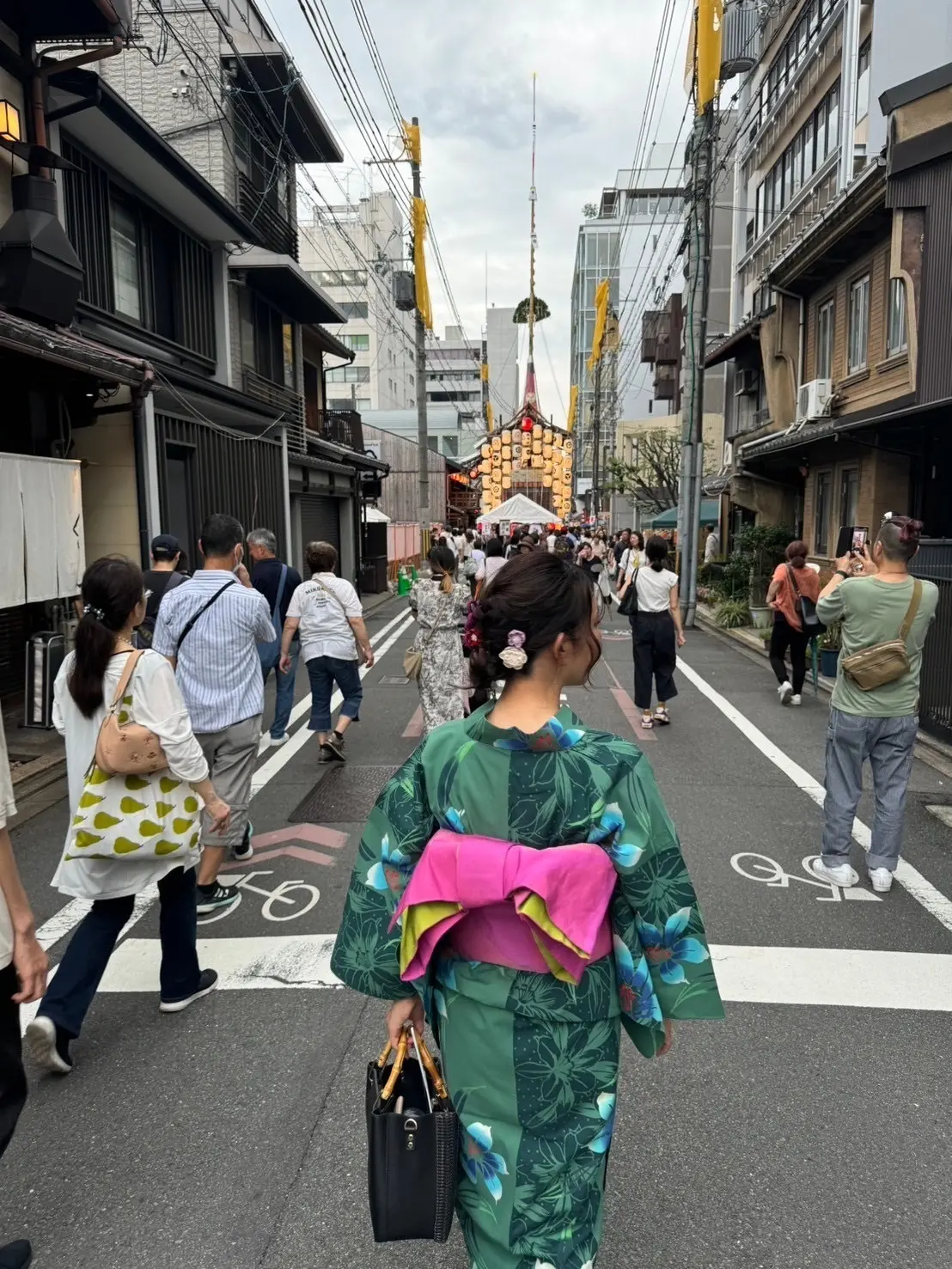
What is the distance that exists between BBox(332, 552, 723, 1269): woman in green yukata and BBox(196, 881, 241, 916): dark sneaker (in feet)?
9.68

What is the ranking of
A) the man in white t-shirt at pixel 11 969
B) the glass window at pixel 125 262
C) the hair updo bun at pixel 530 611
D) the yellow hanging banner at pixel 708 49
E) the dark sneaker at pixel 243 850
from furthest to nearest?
the yellow hanging banner at pixel 708 49
the glass window at pixel 125 262
the dark sneaker at pixel 243 850
the man in white t-shirt at pixel 11 969
the hair updo bun at pixel 530 611

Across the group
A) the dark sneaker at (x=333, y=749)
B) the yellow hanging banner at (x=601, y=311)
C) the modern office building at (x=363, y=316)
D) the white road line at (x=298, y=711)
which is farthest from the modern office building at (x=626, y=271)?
the dark sneaker at (x=333, y=749)

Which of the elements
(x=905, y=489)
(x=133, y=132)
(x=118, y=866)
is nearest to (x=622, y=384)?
(x=905, y=489)

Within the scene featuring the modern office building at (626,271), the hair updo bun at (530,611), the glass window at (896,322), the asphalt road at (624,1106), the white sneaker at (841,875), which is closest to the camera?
the hair updo bun at (530,611)

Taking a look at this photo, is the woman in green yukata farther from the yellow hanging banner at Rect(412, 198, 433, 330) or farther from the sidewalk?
the yellow hanging banner at Rect(412, 198, 433, 330)

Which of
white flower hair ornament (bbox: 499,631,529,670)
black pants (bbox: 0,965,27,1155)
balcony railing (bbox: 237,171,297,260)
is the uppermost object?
balcony railing (bbox: 237,171,297,260)

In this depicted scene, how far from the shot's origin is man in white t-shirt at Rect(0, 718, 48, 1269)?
214cm

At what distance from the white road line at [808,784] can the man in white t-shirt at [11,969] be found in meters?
4.08

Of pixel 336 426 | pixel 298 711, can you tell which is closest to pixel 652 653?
pixel 298 711

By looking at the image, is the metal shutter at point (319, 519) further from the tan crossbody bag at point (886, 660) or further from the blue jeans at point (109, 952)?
the blue jeans at point (109, 952)

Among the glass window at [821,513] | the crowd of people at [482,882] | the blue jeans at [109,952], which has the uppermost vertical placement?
the glass window at [821,513]

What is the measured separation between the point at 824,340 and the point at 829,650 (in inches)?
332

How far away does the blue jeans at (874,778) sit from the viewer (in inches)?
181

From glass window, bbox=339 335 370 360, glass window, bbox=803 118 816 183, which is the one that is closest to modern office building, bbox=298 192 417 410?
glass window, bbox=339 335 370 360
